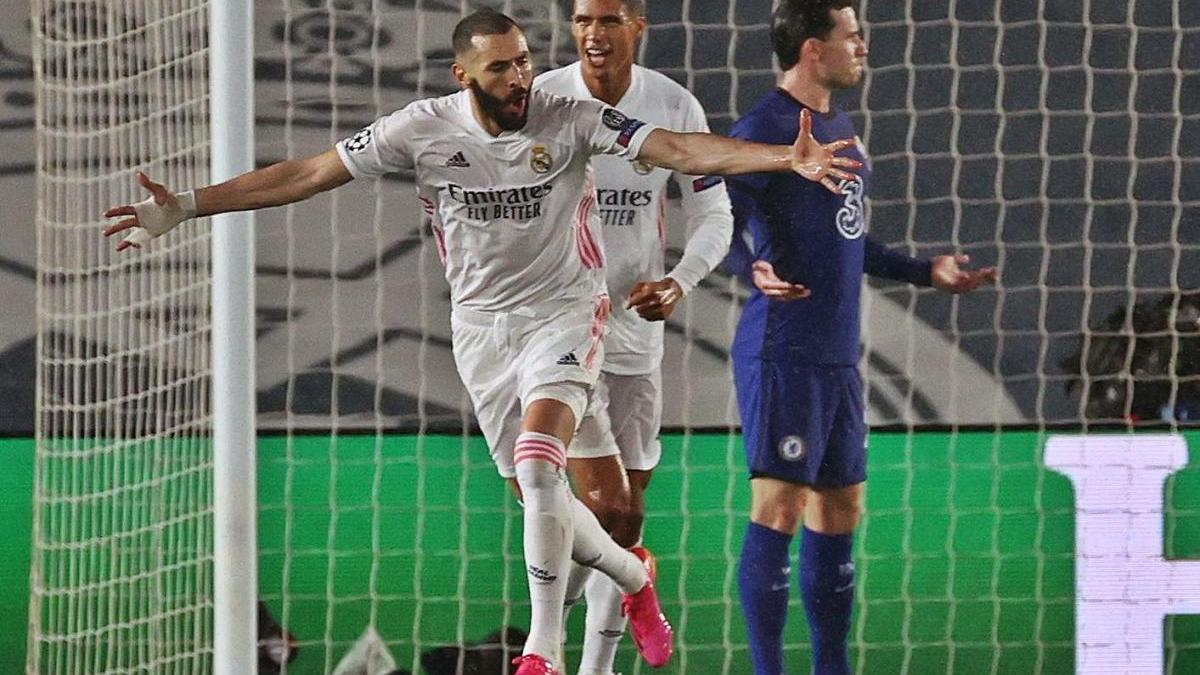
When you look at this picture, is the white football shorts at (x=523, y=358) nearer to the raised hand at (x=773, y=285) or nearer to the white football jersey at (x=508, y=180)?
the white football jersey at (x=508, y=180)

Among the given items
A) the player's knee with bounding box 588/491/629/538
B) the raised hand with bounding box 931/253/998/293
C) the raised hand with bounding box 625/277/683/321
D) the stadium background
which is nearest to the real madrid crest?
the raised hand with bounding box 625/277/683/321

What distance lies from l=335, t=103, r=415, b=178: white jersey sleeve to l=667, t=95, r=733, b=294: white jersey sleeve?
529 millimetres

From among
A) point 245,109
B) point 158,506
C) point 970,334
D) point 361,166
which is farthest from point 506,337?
point 970,334

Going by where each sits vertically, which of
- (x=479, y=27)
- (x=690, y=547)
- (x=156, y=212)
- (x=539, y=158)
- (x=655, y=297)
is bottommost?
(x=690, y=547)

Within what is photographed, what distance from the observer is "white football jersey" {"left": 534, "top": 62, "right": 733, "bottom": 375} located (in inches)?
117

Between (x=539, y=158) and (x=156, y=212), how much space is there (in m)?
0.65

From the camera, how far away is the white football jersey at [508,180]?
2.77 metres

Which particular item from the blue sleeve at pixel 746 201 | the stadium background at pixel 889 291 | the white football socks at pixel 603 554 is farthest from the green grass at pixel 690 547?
the blue sleeve at pixel 746 201

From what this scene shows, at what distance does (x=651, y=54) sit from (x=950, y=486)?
1.08 m

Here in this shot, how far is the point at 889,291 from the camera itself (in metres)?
3.29

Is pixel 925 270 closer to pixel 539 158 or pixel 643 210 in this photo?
pixel 643 210

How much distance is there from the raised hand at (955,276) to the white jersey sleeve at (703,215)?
A: 400 mm

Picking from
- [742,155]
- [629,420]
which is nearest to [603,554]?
[629,420]

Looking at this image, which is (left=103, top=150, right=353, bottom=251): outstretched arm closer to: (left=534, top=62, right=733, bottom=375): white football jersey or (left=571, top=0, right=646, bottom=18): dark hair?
(left=534, top=62, right=733, bottom=375): white football jersey
